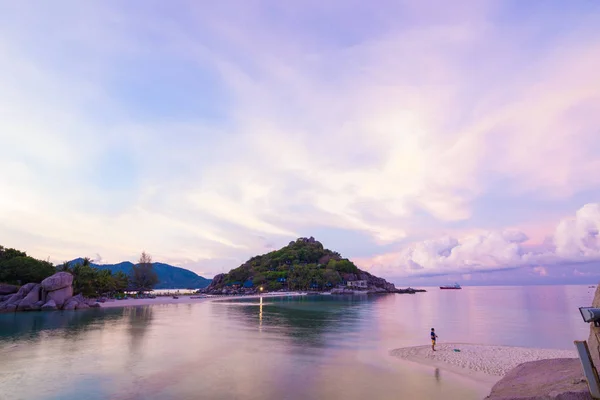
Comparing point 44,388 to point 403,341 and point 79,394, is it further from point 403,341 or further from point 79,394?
point 403,341

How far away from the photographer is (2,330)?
142 feet

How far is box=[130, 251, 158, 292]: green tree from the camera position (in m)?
134

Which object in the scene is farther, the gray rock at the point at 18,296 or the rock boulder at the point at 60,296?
the rock boulder at the point at 60,296

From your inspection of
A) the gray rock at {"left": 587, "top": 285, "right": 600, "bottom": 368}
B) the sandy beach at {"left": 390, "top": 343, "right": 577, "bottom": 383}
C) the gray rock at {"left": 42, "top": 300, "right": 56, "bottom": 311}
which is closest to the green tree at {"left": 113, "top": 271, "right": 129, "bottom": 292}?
the gray rock at {"left": 42, "top": 300, "right": 56, "bottom": 311}

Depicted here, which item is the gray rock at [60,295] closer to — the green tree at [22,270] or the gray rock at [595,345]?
the green tree at [22,270]

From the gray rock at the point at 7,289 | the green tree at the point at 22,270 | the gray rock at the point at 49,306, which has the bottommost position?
the gray rock at the point at 49,306

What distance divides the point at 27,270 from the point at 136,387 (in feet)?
264

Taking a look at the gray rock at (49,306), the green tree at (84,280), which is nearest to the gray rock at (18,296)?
the gray rock at (49,306)

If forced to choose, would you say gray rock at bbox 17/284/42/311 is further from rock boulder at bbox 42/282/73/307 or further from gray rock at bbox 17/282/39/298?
rock boulder at bbox 42/282/73/307

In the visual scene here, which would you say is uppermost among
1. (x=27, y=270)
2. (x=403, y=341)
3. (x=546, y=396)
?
(x=27, y=270)

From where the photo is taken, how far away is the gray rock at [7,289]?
74562 mm

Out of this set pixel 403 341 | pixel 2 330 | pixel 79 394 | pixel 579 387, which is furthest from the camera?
pixel 2 330

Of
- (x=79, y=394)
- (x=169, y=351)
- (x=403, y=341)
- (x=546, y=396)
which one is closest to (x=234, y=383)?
(x=79, y=394)

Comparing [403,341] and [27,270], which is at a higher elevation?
[27,270]
